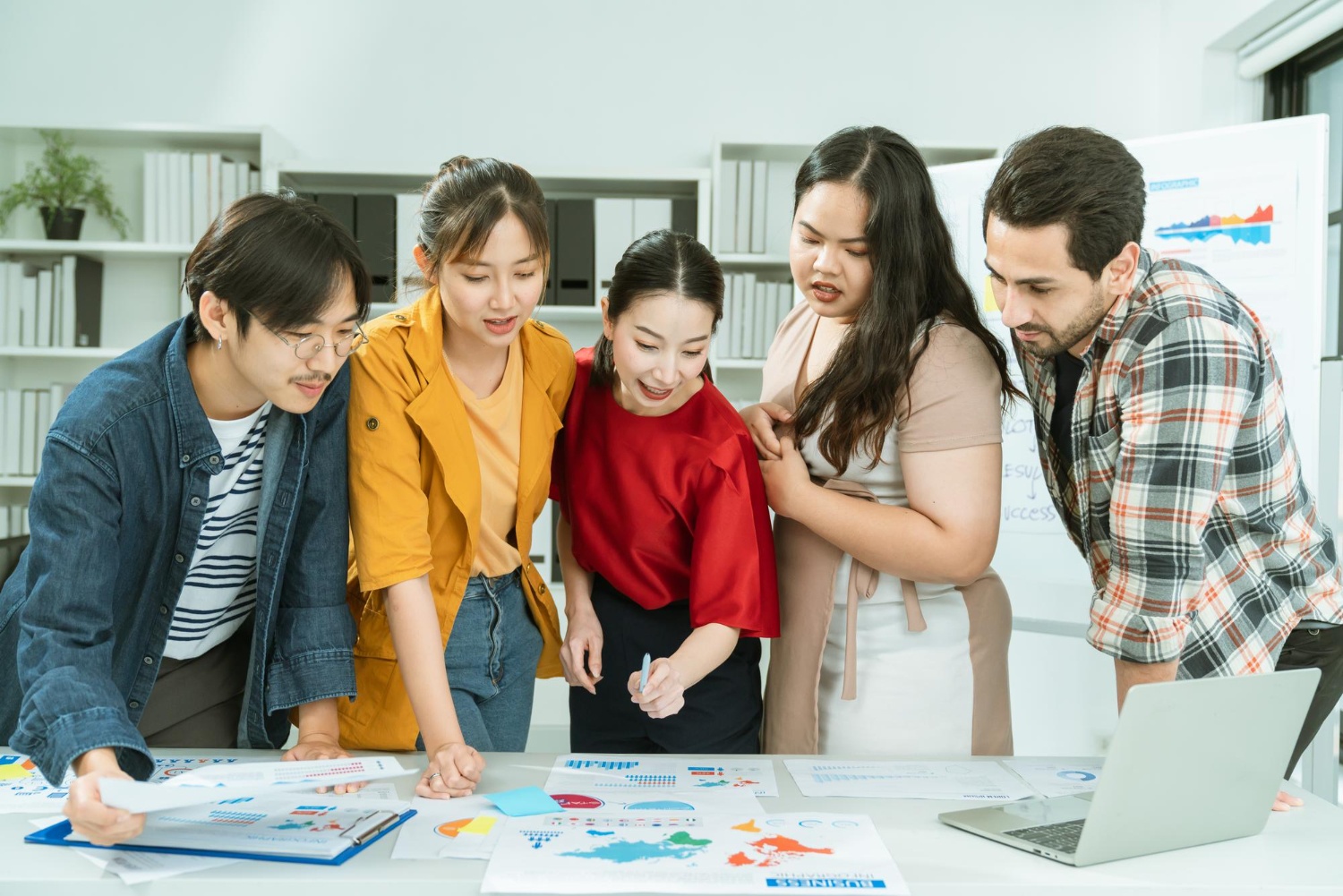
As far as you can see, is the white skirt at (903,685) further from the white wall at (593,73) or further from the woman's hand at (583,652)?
the white wall at (593,73)

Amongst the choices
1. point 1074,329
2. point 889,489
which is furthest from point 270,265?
point 1074,329

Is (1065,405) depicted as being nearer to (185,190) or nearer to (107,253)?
(185,190)

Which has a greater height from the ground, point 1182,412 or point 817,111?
point 817,111

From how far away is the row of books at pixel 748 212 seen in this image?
367 centimetres

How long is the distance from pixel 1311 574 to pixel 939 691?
493 mm

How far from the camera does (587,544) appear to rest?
158 cm

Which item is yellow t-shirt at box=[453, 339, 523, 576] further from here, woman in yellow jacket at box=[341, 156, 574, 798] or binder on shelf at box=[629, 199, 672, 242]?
binder on shelf at box=[629, 199, 672, 242]

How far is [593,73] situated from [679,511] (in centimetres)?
280

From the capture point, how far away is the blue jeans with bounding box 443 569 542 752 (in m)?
1.47

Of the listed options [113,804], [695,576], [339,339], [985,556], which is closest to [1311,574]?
[985,556]

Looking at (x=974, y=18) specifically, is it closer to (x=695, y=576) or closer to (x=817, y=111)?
(x=817, y=111)

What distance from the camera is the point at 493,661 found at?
1.50 m

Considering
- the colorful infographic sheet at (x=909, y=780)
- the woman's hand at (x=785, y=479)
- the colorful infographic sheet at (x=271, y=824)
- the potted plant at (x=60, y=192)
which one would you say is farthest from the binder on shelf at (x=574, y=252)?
the colorful infographic sheet at (x=271, y=824)

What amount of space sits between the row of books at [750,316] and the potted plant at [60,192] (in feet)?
6.92
